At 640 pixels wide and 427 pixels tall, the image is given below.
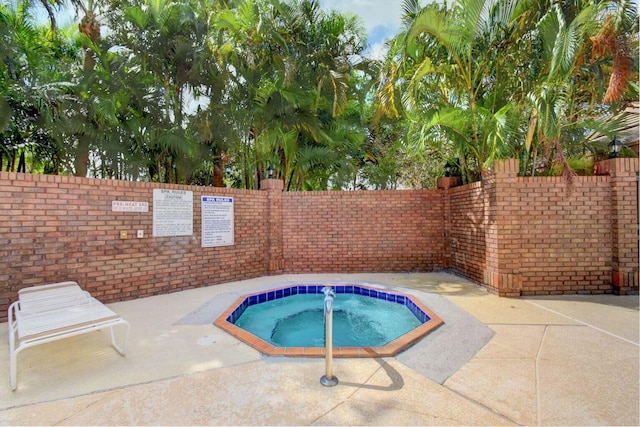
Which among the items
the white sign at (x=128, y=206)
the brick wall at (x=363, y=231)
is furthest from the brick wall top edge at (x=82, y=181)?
the brick wall at (x=363, y=231)

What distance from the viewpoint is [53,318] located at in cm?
323

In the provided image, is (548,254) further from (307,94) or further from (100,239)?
(100,239)

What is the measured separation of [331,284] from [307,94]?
15.2ft

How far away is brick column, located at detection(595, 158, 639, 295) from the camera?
549 centimetres

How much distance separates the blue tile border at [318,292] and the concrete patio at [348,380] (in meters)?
0.78

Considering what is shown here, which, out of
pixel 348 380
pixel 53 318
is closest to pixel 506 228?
pixel 348 380

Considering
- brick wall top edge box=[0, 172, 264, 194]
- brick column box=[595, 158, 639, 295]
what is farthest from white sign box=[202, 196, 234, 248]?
brick column box=[595, 158, 639, 295]

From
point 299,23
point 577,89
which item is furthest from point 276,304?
point 577,89

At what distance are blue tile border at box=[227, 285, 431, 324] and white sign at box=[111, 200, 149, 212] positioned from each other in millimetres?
2611

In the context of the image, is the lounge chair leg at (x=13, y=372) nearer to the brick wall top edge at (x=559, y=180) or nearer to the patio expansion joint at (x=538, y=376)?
the patio expansion joint at (x=538, y=376)

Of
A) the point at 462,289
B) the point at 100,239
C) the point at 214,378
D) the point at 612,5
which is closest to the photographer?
the point at 214,378

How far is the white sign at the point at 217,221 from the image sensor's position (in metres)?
6.67

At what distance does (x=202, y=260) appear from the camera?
661 cm

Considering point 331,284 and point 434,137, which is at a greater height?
point 434,137
